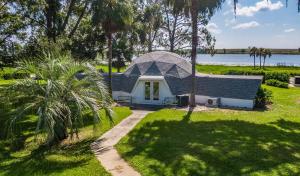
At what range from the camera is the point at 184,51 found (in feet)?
175

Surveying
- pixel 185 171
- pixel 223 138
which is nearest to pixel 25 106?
pixel 185 171

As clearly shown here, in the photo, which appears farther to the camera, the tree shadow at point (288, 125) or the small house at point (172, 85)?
the small house at point (172, 85)

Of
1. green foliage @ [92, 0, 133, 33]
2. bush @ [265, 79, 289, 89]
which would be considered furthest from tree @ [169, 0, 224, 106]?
bush @ [265, 79, 289, 89]

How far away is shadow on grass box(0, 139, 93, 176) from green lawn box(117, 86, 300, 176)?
1.68 metres

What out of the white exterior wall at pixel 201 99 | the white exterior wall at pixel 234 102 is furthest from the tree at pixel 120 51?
the white exterior wall at pixel 234 102

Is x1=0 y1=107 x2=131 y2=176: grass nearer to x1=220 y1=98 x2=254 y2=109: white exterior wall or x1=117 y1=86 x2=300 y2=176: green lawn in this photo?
x1=117 y1=86 x2=300 y2=176: green lawn

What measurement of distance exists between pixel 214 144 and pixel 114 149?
4394 millimetres

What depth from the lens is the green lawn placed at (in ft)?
36.7

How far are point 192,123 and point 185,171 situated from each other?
796 centimetres

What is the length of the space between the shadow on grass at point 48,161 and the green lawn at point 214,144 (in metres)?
1.68

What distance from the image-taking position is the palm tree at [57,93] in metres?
12.9

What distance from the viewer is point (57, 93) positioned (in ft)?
43.3

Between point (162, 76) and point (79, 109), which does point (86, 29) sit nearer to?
point (162, 76)

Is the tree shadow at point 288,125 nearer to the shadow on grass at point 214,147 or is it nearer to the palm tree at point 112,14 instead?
the shadow on grass at point 214,147
